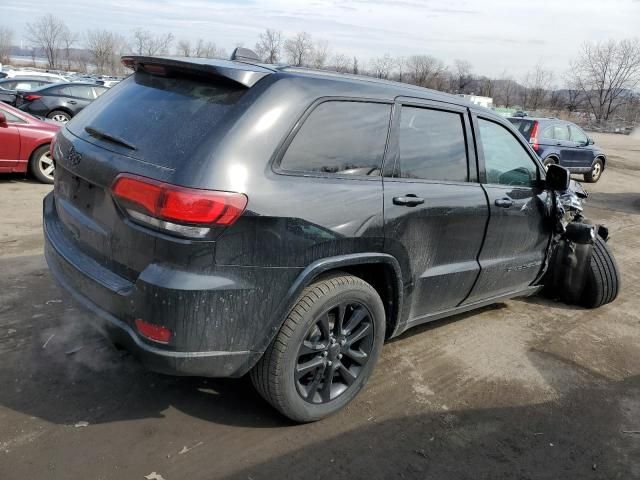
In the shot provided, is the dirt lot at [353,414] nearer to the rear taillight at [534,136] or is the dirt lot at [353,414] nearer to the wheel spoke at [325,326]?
the wheel spoke at [325,326]

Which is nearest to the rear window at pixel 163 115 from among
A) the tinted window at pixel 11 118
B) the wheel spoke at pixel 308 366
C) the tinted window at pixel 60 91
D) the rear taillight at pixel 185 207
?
the rear taillight at pixel 185 207

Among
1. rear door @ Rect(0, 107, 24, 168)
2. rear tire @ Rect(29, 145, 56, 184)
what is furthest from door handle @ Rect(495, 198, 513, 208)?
rear door @ Rect(0, 107, 24, 168)

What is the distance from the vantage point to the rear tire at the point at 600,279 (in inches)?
195

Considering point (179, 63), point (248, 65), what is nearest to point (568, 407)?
point (248, 65)

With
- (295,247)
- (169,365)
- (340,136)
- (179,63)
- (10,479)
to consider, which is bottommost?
(10,479)

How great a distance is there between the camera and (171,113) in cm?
268

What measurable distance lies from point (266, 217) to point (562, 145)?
13.2m

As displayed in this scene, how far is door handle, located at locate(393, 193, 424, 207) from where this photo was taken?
3027 millimetres

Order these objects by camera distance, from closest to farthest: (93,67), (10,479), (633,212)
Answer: (10,479), (633,212), (93,67)

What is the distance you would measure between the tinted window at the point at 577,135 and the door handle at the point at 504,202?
1185cm

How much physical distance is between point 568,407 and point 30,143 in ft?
27.3

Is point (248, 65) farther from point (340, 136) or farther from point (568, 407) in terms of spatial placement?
point (568, 407)

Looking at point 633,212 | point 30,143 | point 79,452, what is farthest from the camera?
point 633,212

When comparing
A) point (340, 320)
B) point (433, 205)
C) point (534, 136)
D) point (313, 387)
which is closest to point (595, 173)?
point (534, 136)
